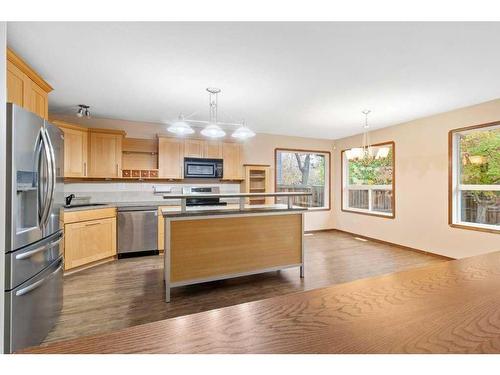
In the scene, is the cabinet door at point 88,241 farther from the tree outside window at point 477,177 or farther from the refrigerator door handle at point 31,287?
the tree outside window at point 477,177

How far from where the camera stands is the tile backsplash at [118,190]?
14.1 feet

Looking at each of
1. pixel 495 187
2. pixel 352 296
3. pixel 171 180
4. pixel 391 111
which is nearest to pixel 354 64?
pixel 391 111

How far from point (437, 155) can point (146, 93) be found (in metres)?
4.63

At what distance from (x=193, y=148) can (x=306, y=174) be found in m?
3.01

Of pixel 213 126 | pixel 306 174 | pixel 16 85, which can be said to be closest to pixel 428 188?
pixel 306 174

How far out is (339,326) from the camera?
0.58 m

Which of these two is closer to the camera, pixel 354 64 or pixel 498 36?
pixel 498 36

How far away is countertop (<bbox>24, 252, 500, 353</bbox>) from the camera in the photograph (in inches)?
19.8

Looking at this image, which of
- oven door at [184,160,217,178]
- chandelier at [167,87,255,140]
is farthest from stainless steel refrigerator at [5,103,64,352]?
oven door at [184,160,217,178]

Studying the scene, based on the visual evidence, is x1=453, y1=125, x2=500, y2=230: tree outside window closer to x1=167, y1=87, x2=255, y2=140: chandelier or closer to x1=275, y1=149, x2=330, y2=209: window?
Answer: x1=275, y1=149, x2=330, y2=209: window

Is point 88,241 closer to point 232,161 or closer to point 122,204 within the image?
point 122,204

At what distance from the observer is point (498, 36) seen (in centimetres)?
200

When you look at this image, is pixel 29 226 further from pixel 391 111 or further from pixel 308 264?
pixel 391 111

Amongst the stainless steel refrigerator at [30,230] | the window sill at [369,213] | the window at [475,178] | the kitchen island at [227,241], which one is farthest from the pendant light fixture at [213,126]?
the window sill at [369,213]
